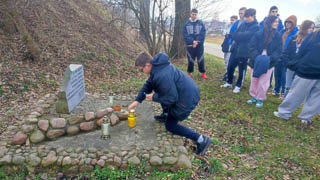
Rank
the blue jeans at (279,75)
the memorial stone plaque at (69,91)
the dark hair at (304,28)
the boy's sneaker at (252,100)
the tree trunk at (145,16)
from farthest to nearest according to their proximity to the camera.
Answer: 1. the tree trunk at (145,16)
2. the blue jeans at (279,75)
3. the boy's sneaker at (252,100)
4. the dark hair at (304,28)
5. the memorial stone plaque at (69,91)

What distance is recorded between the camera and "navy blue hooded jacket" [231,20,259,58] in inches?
204

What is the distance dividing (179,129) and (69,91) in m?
2.07

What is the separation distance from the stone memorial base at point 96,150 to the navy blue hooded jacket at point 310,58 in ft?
9.03

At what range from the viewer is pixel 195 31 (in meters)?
6.61

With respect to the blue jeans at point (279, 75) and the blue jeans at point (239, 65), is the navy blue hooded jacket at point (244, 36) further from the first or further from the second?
the blue jeans at point (279, 75)

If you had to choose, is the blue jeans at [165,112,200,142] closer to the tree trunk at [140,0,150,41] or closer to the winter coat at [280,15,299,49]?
the winter coat at [280,15,299,49]

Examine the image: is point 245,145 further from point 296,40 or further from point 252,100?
point 296,40

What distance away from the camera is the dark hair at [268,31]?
4691mm

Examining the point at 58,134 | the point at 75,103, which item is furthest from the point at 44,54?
the point at 58,134

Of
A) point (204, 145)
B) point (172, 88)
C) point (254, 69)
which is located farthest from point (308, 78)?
point (172, 88)

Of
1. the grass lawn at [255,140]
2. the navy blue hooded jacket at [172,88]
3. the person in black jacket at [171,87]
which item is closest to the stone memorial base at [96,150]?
the person in black jacket at [171,87]

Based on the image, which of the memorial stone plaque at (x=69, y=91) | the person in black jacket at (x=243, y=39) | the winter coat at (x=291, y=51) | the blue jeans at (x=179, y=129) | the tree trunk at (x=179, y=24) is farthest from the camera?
the tree trunk at (x=179, y=24)

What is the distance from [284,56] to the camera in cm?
466

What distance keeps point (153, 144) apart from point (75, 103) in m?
1.88
